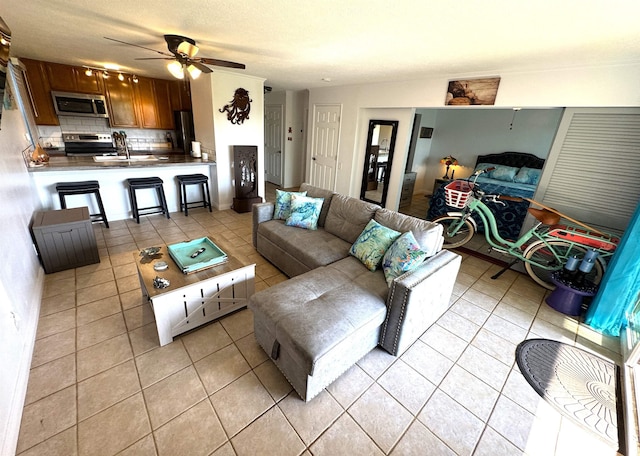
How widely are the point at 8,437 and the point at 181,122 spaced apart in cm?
536

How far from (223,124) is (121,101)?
2.37m

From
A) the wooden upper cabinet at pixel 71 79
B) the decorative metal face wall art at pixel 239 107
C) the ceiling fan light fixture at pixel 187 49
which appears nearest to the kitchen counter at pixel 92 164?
the decorative metal face wall art at pixel 239 107

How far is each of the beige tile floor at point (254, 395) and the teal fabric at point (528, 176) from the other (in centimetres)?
370

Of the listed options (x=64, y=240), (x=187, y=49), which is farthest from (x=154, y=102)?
(x=64, y=240)

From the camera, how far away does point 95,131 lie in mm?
5094

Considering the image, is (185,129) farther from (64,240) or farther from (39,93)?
(64,240)

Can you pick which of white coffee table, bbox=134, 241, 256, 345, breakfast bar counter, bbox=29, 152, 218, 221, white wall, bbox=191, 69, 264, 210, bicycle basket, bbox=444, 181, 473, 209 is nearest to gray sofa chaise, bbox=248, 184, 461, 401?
white coffee table, bbox=134, 241, 256, 345

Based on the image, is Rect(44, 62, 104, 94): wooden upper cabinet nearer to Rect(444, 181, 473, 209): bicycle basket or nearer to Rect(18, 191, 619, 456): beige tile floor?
Rect(18, 191, 619, 456): beige tile floor

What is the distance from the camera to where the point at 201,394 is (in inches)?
64.2

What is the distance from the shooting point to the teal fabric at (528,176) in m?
5.15

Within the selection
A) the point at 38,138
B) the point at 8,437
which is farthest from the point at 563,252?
the point at 38,138

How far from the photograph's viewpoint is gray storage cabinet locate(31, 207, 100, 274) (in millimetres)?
2617

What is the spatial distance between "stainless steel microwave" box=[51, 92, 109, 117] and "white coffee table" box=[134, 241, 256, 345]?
4.29m

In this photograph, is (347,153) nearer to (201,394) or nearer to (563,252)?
(563,252)
